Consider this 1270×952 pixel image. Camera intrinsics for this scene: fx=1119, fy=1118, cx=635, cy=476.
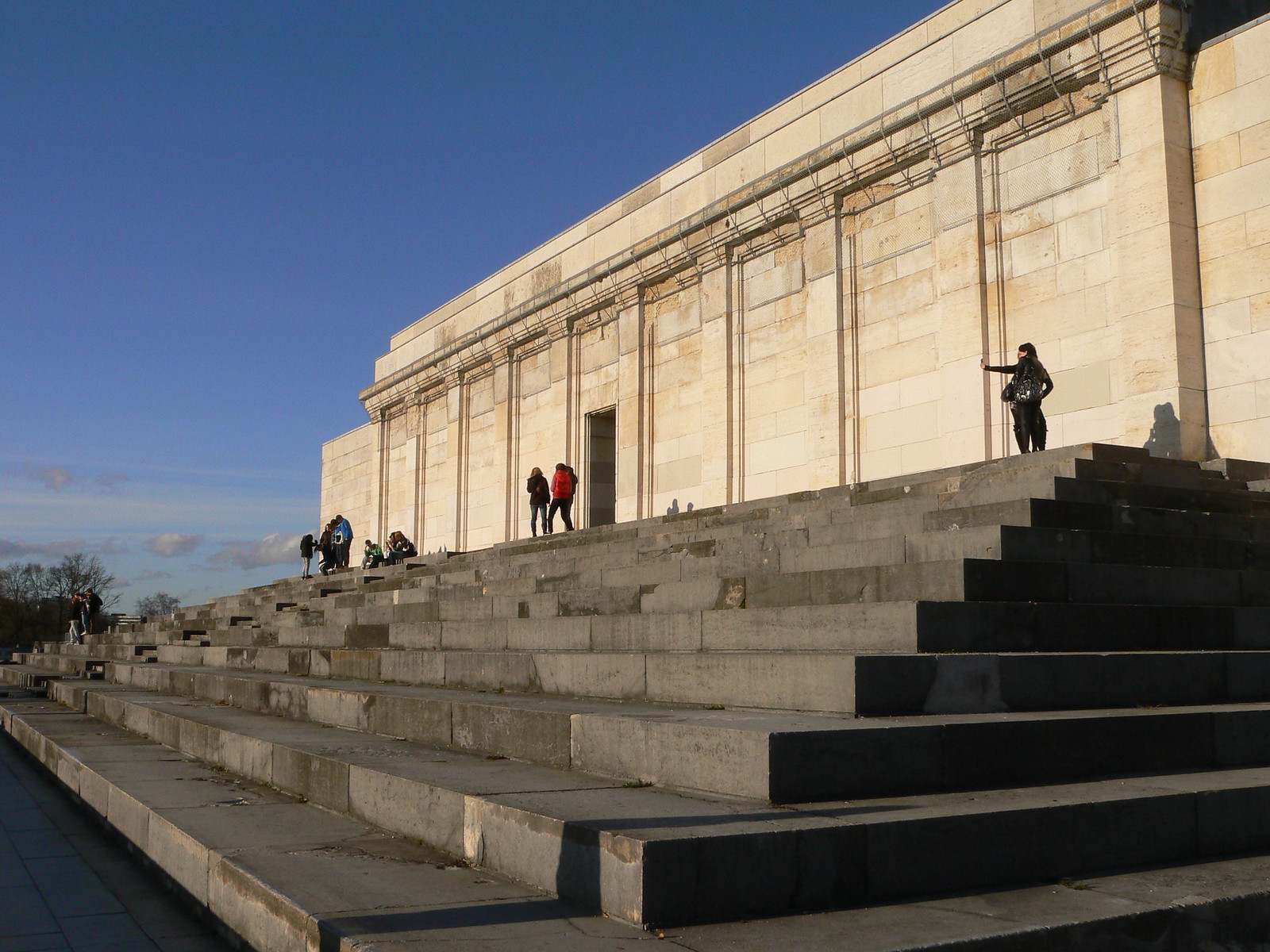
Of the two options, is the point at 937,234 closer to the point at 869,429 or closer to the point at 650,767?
the point at 869,429

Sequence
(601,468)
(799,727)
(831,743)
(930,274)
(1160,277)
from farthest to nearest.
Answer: (601,468) < (930,274) < (1160,277) < (799,727) < (831,743)

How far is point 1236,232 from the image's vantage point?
14.5 metres

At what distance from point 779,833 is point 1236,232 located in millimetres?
13330

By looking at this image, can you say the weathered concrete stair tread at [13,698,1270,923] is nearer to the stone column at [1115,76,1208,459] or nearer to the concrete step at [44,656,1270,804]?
the concrete step at [44,656,1270,804]

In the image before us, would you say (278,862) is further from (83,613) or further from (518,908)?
(83,613)

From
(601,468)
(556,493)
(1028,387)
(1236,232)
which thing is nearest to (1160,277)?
(1236,232)

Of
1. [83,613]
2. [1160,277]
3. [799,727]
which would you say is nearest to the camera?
[799,727]

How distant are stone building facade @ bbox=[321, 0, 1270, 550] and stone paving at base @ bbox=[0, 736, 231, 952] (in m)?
12.9

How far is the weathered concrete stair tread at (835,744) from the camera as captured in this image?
501 cm

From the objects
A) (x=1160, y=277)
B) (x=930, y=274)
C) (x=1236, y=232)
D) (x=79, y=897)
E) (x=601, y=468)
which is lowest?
(x=79, y=897)

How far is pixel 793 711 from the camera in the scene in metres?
6.03

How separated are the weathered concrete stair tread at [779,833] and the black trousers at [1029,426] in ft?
25.0

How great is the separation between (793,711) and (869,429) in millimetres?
13883

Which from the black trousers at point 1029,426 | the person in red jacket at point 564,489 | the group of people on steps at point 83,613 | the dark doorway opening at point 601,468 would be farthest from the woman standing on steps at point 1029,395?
the group of people on steps at point 83,613
